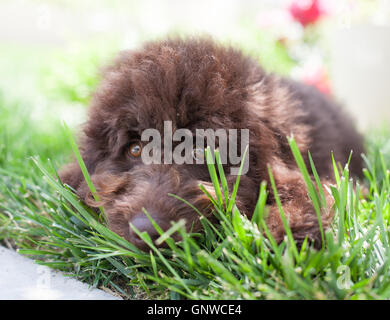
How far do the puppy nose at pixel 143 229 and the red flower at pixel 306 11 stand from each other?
7.08 metres

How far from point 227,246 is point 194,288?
0.81 ft

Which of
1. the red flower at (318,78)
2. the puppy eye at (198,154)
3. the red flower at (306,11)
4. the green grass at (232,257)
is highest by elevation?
the red flower at (306,11)

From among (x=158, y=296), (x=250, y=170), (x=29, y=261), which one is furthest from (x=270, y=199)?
(x=29, y=261)

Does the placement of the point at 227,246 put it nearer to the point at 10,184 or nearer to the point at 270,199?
the point at 270,199

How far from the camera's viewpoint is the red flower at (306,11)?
8078 millimetres

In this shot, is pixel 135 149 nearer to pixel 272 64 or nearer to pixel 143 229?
pixel 143 229

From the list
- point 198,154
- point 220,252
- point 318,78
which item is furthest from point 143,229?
point 318,78

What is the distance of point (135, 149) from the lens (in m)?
2.60

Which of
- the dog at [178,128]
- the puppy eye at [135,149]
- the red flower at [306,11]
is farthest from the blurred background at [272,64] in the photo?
the puppy eye at [135,149]

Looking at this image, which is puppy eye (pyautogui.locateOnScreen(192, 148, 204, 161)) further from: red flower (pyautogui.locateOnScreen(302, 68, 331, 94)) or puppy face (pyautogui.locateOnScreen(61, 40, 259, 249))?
red flower (pyautogui.locateOnScreen(302, 68, 331, 94))

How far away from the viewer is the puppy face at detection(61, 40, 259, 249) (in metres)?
2.28

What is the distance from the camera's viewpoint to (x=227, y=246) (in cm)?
209

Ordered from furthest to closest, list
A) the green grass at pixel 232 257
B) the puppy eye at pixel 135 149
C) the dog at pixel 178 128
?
the puppy eye at pixel 135 149 < the dog at pixel 178 128 < the green grass at pixel 232 257

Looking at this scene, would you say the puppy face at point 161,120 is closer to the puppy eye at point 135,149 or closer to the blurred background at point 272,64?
the puppy eye at point 135,149
